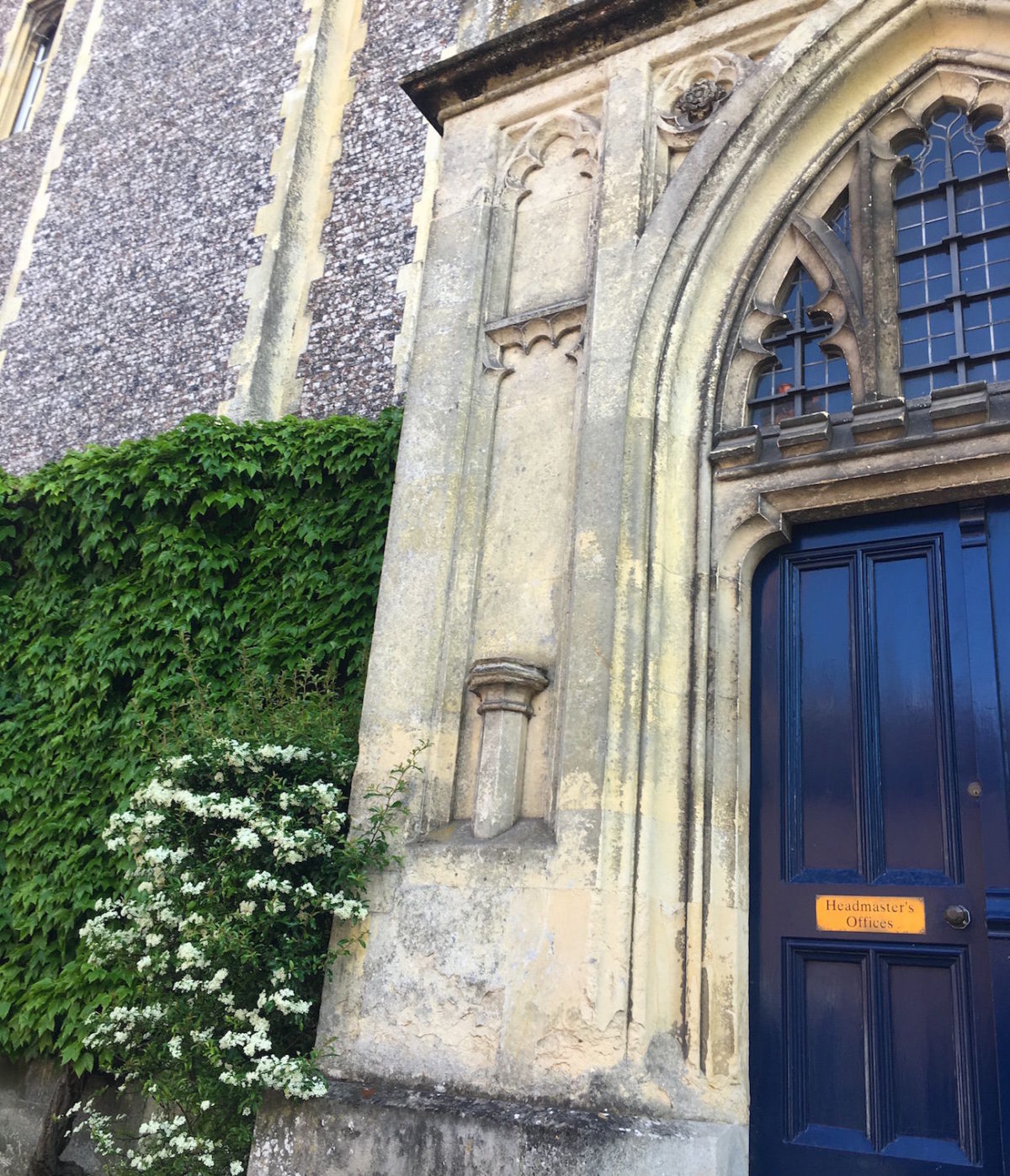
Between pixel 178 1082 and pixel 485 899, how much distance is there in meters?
1.35

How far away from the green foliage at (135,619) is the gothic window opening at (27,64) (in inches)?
499

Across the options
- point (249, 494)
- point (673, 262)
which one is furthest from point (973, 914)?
point (249, 494)

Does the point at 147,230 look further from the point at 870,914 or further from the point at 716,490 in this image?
the point at 870,914

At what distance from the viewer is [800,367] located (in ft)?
14.7

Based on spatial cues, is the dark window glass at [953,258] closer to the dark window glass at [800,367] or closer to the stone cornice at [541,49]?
the dark window glass at [800,367]

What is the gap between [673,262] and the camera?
4.59 m

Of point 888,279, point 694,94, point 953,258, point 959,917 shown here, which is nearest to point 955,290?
point 953,258

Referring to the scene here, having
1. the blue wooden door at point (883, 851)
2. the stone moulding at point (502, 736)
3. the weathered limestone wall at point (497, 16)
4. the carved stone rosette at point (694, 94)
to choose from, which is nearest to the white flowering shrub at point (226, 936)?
the stone moulding at point (502, 736)

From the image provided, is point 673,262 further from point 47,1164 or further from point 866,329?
point 47,1164

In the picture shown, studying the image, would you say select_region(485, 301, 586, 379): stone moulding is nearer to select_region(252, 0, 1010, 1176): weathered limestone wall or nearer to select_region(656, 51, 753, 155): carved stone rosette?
select_region(252, 0, 1010, 1176): weathered limestone wall

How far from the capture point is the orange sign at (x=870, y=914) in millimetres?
3590

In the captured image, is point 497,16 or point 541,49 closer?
point 541,49

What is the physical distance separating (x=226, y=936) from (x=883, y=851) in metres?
2.33

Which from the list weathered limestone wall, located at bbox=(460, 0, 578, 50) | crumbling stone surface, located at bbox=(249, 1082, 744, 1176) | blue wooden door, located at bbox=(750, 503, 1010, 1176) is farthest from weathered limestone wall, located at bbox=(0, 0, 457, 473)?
crumbling stone surface, located at bbox=(249, 1082, 744, 1176)
